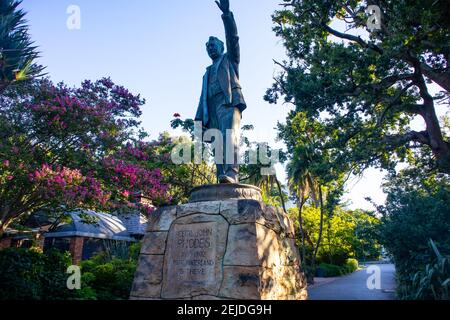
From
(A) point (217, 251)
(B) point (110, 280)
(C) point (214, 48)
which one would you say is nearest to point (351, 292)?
(B) point (110, 280)

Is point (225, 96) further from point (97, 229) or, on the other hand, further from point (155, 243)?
point (97, 229)

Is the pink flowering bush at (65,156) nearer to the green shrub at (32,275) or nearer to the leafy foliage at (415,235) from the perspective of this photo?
the green shrub at (32,275)

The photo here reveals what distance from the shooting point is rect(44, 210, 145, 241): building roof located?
15.5 metres

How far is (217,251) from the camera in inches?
173

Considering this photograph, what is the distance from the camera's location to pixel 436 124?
482 inches

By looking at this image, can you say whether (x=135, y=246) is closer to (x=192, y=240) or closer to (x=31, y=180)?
(x=31, y=180)

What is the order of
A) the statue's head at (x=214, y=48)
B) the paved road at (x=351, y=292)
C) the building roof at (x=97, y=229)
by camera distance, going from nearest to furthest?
the statue's head at (x=214, y=48)
the paved road at (x=351, y=292)
the building roof at (x=97, y=229)

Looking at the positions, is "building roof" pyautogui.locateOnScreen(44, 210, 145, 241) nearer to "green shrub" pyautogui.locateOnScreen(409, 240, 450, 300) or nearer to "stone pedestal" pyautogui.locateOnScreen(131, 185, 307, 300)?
"stone pedestal" pyautogui.locateOnScreen(131, 185, 307, 300)

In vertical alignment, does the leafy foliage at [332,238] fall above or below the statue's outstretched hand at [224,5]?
below

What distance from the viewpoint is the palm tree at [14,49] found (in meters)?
7.55

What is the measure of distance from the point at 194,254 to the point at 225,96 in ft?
8.58

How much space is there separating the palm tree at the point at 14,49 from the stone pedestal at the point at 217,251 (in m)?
5.18

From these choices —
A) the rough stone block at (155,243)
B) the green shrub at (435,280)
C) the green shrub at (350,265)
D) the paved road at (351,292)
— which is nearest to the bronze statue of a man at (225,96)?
the rough stone block at (155,243)

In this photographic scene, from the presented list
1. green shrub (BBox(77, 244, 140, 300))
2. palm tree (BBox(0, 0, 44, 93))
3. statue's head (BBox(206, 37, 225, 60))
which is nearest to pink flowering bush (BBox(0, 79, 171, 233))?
palm tree (BBox(0, 0, 44, 93))
